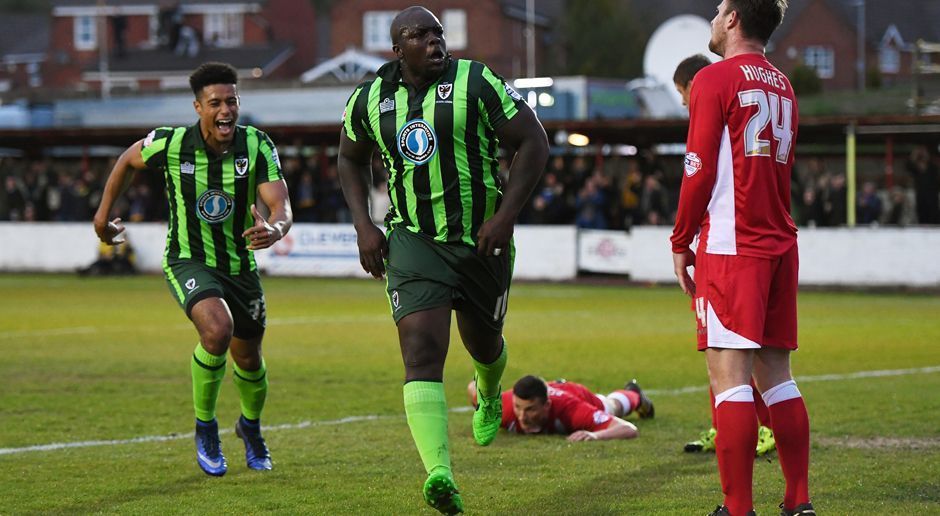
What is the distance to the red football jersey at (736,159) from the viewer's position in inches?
220

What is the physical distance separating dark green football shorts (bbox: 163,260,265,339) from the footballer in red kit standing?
3259mm

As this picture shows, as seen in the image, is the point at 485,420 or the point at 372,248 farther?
the point at 485,420

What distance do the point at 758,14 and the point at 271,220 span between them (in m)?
3.33

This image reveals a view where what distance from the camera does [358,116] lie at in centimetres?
664

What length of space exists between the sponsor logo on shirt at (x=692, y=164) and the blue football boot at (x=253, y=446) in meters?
3.45

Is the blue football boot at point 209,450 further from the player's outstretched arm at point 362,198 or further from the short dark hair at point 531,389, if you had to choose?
the short dark hair at point 531,389

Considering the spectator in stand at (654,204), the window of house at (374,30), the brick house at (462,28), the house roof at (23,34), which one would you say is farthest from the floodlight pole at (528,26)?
the house roof at (23,34)

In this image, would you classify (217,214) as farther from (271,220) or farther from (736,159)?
(736,159)

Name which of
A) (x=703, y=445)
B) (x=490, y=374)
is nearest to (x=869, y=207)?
(x=703, y=445)

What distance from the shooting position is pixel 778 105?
18.7 ft

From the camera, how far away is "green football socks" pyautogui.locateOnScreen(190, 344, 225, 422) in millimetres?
7977

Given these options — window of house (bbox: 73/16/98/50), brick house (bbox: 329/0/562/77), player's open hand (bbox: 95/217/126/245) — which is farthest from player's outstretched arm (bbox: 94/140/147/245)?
window of house (bbox: 73/16/98/50)

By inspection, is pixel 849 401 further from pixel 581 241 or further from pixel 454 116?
pixel 581 241

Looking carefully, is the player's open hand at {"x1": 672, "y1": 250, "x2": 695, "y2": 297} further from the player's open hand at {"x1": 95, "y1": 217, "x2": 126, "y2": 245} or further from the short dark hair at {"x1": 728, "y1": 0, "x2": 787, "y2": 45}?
the player's open hand at {"x1": 95, "y1": 217, "x2": 126, "y2": 245}
